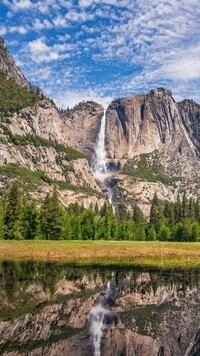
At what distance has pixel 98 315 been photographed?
2416 centimetres

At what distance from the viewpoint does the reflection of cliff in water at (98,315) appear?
59.7 feet

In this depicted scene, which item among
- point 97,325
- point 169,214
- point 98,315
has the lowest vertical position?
point 97,325

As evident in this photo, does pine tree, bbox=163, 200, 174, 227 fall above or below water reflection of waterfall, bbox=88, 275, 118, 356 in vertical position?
above

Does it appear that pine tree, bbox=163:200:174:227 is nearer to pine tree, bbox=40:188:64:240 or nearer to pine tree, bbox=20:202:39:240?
pine tree, bbox=40:188:64:240

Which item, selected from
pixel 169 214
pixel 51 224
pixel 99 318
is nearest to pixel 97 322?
pixel 99 318

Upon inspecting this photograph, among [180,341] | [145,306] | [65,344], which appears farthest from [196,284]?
[65,344]

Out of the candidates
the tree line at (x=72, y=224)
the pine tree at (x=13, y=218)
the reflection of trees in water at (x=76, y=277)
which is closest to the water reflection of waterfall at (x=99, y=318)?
the reflection of trees in water at (x=76, y=277)

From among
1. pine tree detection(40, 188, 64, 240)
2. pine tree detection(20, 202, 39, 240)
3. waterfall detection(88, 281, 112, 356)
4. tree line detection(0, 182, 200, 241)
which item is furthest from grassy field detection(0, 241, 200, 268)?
waterfall detection(88, 281, 112, 356)

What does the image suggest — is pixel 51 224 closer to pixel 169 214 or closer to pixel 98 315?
pixel 98 315

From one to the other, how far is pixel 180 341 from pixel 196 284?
18858 mm

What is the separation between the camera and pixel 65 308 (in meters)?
25.7

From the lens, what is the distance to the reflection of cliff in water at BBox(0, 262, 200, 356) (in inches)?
717

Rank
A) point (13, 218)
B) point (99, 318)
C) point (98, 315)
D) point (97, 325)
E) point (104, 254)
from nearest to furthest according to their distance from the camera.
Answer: point (97, 325), point (99, 318), point (98, 315), point (104, 254), point (13, 218)

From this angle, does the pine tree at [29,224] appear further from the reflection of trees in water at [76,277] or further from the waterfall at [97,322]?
the waterfall at [97,322]
